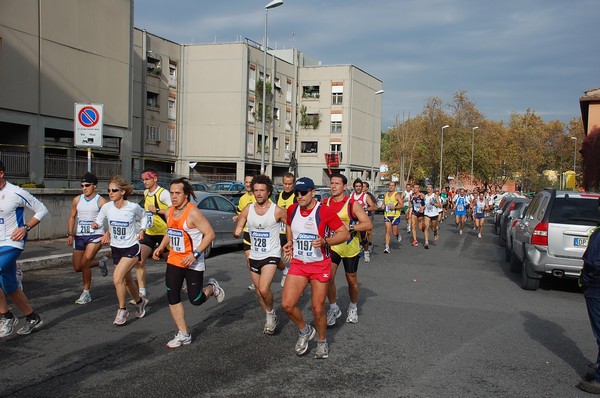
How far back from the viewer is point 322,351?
5742 mm

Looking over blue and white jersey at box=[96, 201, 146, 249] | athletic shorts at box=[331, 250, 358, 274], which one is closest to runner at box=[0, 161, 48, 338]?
blue and white jersey at box=[96, 201, 146, 249]

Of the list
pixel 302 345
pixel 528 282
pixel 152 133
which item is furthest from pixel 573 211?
pixel 152 133

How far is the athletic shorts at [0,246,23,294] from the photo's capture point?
245 inches

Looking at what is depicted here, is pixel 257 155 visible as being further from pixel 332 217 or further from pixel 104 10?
pixel 332 217

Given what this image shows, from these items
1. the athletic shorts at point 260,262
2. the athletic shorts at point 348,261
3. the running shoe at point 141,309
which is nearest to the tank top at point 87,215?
the running shoe at point 141,309

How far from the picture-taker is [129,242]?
7.14 meters

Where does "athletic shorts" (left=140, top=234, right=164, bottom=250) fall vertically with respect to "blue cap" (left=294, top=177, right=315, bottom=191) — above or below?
below

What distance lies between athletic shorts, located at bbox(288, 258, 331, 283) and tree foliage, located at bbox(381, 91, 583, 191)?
5502 cm

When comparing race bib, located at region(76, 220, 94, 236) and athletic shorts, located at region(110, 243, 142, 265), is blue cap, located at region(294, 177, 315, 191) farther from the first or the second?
race bib, located at region(76, 220, 94, 236)

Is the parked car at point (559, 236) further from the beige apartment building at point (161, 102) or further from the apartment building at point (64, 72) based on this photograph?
the apartment building at point (64, 72)

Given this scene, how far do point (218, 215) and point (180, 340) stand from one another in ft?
25.5

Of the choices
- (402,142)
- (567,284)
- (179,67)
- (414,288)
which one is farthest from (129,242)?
(402,142)

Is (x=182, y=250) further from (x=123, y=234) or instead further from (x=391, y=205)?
(x=391, y=205)

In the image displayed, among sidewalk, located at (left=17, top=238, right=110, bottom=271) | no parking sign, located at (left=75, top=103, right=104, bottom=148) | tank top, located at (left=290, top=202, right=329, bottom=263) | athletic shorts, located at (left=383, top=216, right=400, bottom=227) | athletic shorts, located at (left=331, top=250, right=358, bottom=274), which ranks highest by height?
no parking sign, located at (left=75, top=103, right=104, bottom=148)
